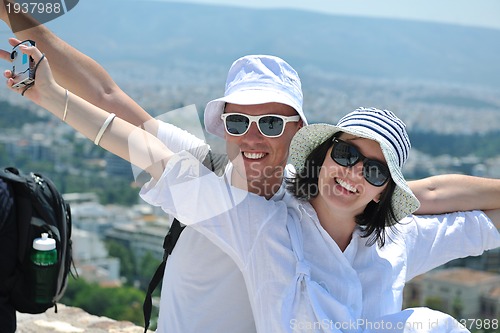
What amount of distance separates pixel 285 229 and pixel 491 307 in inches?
1525

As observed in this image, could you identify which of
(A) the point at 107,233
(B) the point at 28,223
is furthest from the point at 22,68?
(A) the point at 107,233

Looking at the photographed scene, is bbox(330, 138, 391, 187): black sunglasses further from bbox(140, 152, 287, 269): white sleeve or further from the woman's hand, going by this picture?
the woman's hand

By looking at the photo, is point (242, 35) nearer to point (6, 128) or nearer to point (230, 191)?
point (6, 128)

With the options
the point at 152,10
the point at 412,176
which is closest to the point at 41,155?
the point at 412,176

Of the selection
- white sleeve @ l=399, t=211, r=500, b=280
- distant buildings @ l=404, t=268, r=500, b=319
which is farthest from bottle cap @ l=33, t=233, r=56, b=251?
distant buildings @ l=404, t=268, r=500, b=319

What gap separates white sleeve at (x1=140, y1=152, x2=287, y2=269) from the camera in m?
1.53

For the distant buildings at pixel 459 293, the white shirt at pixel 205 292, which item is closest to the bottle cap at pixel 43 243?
the white shirt at pixel 205 292

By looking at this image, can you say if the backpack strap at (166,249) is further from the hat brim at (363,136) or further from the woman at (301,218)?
the hat brim at (363,136)

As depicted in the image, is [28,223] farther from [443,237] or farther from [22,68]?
[443,237]

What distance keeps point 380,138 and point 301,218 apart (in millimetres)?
257

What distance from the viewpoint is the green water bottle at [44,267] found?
74.4 inches

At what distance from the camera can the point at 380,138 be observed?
1608 mm

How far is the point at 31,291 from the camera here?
191cm

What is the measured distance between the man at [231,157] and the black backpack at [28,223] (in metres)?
0.28
